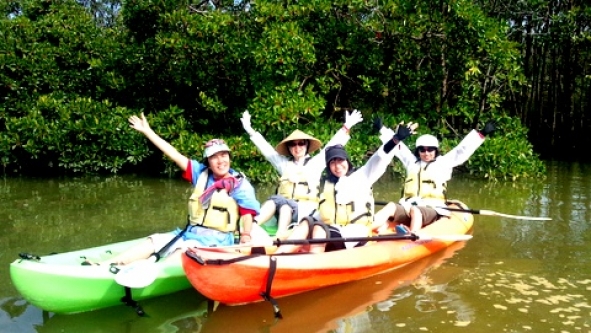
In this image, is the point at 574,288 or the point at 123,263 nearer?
the point at 123,263

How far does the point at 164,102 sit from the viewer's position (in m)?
11.7

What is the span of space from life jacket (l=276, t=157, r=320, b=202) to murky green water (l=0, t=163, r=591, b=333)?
1113 mm

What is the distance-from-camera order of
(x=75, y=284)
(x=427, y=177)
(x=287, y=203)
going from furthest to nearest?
(x=427, y=177), (x=287, y=203), (x=75, y=284)

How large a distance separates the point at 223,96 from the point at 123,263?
24.7 feet

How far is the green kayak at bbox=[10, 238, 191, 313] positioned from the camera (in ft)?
11.4

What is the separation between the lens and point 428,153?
5.73 meters

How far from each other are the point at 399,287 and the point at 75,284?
2340mm

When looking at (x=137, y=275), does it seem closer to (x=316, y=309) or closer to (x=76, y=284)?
(x=76, y=284)

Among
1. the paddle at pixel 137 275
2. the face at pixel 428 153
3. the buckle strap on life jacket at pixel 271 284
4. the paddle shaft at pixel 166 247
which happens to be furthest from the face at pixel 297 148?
the paddle at pixel 137 275

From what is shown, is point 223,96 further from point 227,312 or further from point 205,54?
point 227,312

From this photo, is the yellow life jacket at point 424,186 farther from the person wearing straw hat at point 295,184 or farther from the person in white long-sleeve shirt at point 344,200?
the person in white long-sleeve shirt at point 344,200

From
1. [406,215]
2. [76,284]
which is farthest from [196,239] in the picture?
[406,215]

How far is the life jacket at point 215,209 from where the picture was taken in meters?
4.05

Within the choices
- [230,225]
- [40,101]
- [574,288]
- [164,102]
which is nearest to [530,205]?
[574,288]
